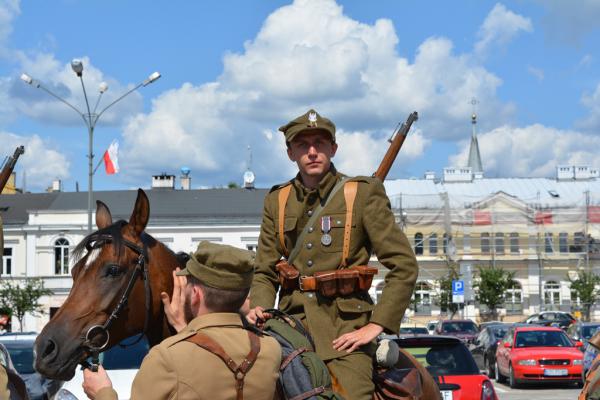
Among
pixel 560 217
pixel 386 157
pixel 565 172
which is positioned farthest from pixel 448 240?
pixel 386 157

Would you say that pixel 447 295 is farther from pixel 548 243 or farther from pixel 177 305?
pixel 177 305

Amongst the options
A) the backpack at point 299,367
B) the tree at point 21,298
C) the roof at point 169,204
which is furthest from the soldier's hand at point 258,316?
the roof at point 169,204

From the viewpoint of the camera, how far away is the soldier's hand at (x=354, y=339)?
5348 millimetres

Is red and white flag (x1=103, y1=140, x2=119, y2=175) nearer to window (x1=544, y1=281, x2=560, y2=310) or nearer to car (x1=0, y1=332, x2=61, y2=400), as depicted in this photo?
car (x1=0, y1=332, x2=61, y2=400)

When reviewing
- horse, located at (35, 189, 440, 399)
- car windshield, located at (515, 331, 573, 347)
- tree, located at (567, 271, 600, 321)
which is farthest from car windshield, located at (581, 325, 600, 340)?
tree, located at (567, 271, 600, 321)

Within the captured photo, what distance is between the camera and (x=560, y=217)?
71250mm

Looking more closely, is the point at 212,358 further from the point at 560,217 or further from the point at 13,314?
the point at 560,217

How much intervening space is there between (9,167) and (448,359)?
6.05 m

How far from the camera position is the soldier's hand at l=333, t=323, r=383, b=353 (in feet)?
17.5

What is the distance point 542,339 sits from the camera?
26703 millimetres

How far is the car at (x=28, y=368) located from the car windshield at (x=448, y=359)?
14.5ft

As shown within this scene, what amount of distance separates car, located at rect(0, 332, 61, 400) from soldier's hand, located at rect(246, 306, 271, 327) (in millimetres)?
7021

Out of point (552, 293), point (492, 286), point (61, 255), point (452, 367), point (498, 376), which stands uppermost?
point (61, 255)

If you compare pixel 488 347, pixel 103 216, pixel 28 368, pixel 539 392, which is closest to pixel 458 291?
pixel 488 347
